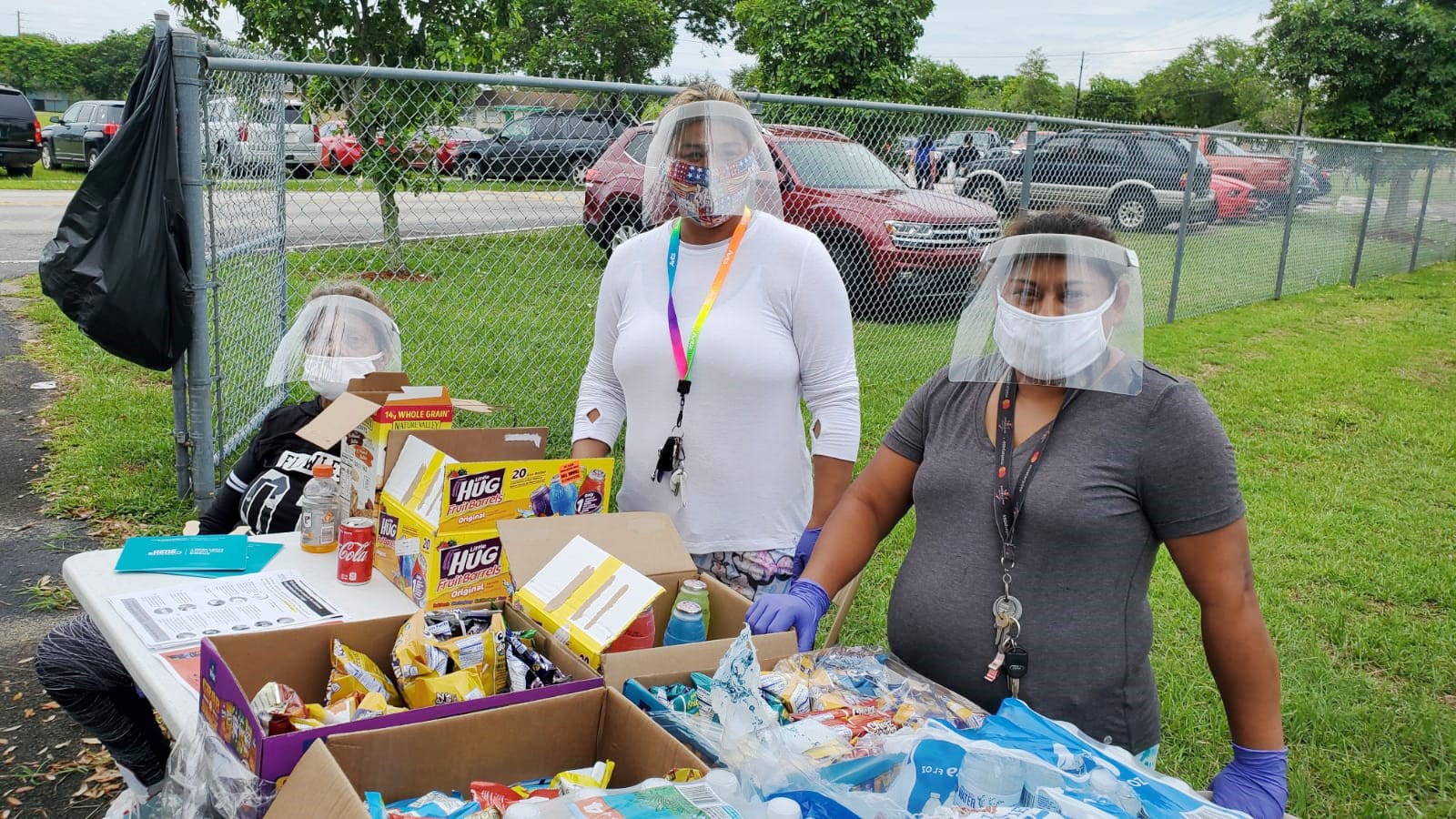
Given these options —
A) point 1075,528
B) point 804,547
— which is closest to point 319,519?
point 804,547

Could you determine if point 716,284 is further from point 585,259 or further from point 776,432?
point 585,259

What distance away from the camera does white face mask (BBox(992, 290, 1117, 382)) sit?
1888 millimetres

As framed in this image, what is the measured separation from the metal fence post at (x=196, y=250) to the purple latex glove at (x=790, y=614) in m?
3.24

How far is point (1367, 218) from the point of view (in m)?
13.6

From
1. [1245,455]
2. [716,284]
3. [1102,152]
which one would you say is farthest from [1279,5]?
Answer: [716,284]

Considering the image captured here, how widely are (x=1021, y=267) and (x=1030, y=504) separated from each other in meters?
0.47

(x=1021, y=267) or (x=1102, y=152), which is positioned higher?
(x=1102, y=152)

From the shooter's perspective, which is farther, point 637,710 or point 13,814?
point 13,814

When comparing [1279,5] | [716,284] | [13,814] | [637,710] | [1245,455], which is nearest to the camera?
[637,710]

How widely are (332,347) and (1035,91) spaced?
75.3 m

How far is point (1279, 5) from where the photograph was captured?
24.3 m

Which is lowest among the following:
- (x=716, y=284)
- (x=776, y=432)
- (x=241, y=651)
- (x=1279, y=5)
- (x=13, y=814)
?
(x=13, y=814)

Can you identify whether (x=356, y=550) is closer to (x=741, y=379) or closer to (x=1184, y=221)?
(x=741, y=379)

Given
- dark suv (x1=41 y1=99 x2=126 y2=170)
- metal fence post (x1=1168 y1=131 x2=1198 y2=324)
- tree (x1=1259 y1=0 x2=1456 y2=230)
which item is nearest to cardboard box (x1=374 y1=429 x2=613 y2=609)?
metal fence post (x1=1168 y1=131 x2=1198 y2=324)
